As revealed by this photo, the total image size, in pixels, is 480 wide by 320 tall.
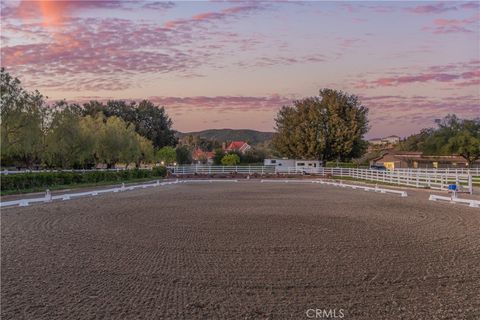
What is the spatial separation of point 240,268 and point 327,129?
66.8m

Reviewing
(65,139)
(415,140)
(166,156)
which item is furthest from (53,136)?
(415,140)

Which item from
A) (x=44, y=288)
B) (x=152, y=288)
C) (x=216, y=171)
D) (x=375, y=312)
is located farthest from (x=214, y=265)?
(x=216, y=171)

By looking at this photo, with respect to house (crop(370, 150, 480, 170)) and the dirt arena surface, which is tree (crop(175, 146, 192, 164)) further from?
the dirt arena surface

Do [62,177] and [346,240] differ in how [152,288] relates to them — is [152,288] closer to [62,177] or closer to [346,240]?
[346,240]

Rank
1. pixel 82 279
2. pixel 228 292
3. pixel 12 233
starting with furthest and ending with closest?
1. pixel 12 233
2. pixel 82 279
3. pixel 228 292

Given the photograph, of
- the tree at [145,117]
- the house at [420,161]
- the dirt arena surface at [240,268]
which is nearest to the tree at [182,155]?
the tree at [145,117]

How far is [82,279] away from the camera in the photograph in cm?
678

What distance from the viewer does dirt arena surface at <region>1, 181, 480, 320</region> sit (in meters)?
5.47

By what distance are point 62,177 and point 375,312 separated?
2858cm

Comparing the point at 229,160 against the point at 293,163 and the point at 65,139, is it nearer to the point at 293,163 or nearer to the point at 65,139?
the point at 293,163

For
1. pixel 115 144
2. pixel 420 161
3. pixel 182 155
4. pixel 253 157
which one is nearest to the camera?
pixel 115 144

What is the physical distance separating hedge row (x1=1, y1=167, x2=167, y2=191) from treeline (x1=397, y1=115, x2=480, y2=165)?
5542 cm

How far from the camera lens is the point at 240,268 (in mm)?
7395

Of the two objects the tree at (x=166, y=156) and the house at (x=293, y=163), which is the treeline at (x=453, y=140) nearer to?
the house at (x=293, y=163)
